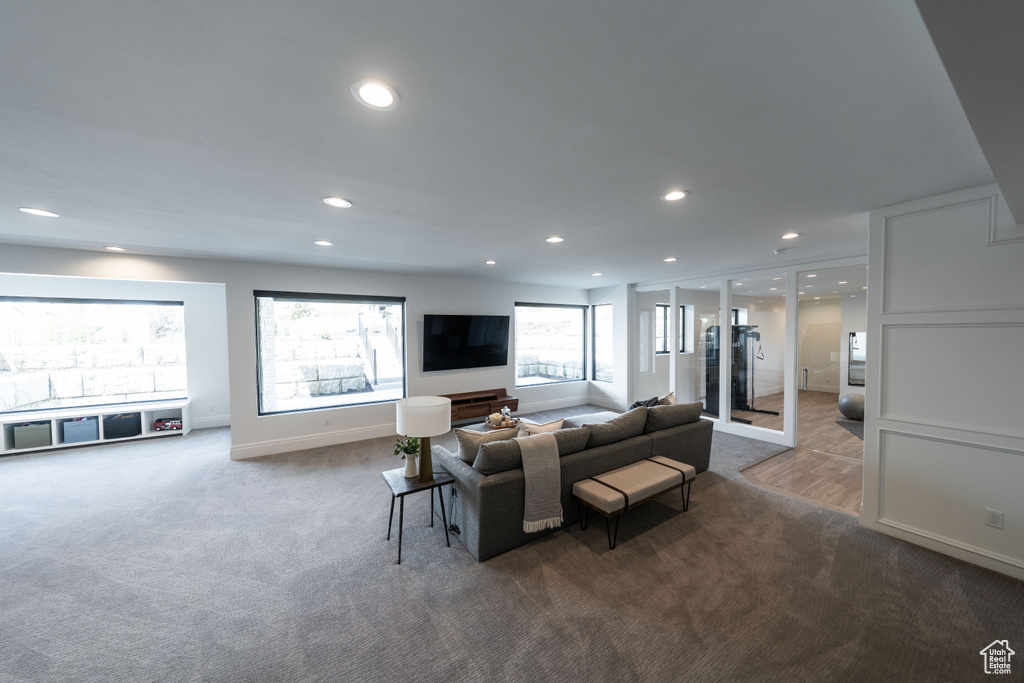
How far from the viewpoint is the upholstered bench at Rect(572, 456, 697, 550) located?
8.60 ft

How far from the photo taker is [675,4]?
96cm

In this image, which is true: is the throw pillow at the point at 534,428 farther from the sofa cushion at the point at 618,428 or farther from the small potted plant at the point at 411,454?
the small potted plant at the point at 411,454

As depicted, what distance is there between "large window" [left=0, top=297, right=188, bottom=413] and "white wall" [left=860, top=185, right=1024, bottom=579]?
27.4ft

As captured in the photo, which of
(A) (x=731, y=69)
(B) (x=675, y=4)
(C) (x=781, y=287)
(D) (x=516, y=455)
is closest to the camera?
(B) (x=675, y=4)

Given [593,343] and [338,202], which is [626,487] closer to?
[338,202]

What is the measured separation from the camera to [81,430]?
484 cm

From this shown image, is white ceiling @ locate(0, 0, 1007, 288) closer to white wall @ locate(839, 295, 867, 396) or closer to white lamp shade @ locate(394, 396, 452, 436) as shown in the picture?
white lamp shade @ locate(394, 396, 452, 436)

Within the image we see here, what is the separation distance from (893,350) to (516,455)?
287cm

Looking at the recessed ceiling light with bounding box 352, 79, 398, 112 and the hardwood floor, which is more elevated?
the recessed ceiling light with bounding box 352, 79, 398, 112

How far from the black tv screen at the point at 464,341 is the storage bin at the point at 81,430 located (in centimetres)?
434

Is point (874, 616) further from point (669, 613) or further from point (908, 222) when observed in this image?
point (908, 222)

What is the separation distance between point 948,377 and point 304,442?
20.8ft

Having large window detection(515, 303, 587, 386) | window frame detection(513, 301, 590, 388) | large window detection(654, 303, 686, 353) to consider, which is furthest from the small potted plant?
large window detection(654, 303, 686, 353)

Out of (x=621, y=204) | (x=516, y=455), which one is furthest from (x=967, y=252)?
(x=516, y=455)
